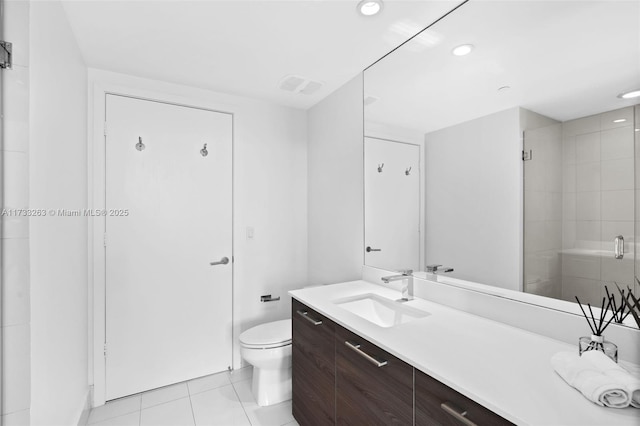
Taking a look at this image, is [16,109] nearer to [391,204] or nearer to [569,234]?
[391,204]

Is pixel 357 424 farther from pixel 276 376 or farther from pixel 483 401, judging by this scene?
pixel 276 376

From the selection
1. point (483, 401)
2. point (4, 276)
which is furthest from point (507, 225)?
point (4, 276)

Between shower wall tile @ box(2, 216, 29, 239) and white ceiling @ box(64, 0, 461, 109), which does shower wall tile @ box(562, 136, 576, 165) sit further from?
shower wall tile @ box(2, 216, 29, 239)

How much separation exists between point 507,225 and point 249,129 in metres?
2.11

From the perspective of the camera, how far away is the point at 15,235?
3.26 ft

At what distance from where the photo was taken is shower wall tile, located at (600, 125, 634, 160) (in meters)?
0.99

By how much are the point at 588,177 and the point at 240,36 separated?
181cm

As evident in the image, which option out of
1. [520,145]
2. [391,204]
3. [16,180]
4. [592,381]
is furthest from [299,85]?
[592,381]

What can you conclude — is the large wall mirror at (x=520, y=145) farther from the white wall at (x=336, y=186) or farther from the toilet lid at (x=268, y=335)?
the toilet lid at (x=268, y=335)

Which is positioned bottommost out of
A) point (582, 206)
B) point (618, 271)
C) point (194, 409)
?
point (194, 409)

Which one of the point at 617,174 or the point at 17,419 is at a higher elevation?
the point at 617,174

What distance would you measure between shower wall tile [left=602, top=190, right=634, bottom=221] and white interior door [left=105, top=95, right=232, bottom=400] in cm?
232

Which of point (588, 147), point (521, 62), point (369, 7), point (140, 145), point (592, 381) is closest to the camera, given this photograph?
point (592, 381)

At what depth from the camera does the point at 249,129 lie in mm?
2662
